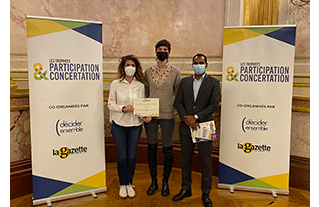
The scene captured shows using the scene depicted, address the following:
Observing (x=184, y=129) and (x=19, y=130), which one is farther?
(x=19, y=130)

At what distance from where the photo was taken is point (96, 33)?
3.08 metres

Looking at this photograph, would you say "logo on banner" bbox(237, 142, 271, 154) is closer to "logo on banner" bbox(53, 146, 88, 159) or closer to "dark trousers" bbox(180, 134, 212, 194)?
"dark trousers" bbox(180, 134, 212, 194)

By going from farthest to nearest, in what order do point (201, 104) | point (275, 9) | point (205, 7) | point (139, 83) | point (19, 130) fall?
point (205, 7)
point (275, 9)
point (19, 130)
point (139, 83)
point (201, 104)

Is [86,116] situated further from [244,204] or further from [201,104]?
[244,204]

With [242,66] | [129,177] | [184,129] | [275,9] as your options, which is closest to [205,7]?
[275,9]

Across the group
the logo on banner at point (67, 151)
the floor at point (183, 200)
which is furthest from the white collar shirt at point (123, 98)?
the floor at point (183, 200)

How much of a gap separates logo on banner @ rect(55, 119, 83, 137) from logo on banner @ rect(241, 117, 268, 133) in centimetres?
225

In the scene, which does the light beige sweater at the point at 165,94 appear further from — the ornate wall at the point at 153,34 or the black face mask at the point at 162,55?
the ornate wall at the point at 153,34

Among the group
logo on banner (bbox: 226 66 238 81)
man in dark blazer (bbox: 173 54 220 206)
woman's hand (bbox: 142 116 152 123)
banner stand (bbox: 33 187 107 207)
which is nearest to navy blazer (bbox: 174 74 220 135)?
man in dark blazer (bbox: 173 54 220 206)

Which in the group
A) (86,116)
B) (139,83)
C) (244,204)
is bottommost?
(244,204)

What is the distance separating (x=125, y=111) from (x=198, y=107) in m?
0.91

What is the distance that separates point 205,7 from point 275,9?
1.14 metres

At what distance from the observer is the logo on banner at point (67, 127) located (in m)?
2.94

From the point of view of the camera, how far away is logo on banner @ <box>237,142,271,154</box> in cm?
321
